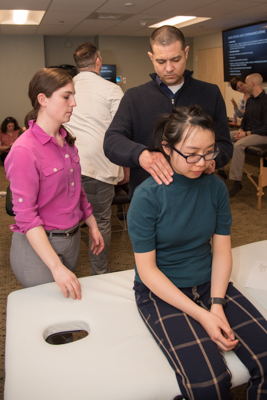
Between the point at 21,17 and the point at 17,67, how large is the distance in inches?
77.7

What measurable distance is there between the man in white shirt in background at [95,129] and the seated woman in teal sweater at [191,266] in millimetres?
1077

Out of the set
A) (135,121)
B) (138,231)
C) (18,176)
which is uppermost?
(135,121)

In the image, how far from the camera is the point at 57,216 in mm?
1502

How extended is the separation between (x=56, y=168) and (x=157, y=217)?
0.47m

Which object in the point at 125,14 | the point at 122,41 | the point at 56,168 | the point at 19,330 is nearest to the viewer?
the point at 19,330

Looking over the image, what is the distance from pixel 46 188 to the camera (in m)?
1.44

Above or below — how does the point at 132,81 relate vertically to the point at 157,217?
above

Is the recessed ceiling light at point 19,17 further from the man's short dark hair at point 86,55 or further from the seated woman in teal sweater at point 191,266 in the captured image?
the seated woman in teal sweater at point 191,266

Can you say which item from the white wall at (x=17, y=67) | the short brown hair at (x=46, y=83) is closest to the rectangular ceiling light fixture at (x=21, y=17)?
the white wall at (x=17, y=67)

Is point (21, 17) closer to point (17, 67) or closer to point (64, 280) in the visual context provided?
point (17, 67)

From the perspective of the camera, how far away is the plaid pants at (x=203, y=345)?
41.1 inches

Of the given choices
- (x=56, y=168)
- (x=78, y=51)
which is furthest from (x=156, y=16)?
(x=56, y=168)

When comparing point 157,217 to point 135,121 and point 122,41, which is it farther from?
point 122,41

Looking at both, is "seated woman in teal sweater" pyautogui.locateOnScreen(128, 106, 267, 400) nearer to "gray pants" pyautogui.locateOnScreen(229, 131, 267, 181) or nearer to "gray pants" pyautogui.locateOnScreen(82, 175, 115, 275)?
"gray pants" pyautogui.locateOnScreen(82, 175, 115, 275)
